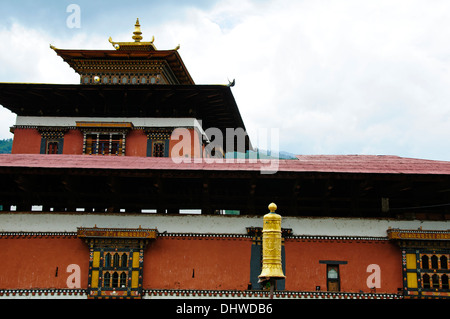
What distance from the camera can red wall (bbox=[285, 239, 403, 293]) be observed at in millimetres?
12273

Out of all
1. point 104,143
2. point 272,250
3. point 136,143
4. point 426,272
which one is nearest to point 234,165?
point 272,250

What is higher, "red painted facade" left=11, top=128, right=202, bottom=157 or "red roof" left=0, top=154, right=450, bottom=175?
"red painted facade" left=11, top=128, right=202, bottom=157

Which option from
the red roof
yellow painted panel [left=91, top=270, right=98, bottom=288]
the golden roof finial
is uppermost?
the golden roof finial

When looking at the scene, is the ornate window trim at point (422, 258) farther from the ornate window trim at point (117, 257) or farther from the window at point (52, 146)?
the window at point (52, 146)

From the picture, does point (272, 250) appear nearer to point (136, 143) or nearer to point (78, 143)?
point (136, 143)

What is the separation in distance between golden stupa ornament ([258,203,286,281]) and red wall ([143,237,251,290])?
3.70 metres

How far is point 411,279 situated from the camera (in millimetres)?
12172

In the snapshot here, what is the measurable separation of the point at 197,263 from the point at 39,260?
380 cm

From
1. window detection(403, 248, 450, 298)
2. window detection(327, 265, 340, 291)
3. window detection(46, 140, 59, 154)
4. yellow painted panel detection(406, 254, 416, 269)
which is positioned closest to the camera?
window detection(403, 248, 450, 298)

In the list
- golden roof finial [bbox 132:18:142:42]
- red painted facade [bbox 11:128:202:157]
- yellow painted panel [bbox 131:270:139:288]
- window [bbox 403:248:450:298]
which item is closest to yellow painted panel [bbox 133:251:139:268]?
yellow painted panel [bbox 131:270:139:288]

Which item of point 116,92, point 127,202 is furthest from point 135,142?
point 127,202

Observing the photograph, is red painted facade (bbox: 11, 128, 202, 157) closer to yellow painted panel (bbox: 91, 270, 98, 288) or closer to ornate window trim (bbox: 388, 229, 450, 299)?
yellow painted panel (bbox: 91, 270, 98, 288)

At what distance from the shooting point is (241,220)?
12.6 metres

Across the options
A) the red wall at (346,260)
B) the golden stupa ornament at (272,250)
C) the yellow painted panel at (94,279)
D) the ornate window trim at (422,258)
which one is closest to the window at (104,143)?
the yellow painted panel at (94,279)
